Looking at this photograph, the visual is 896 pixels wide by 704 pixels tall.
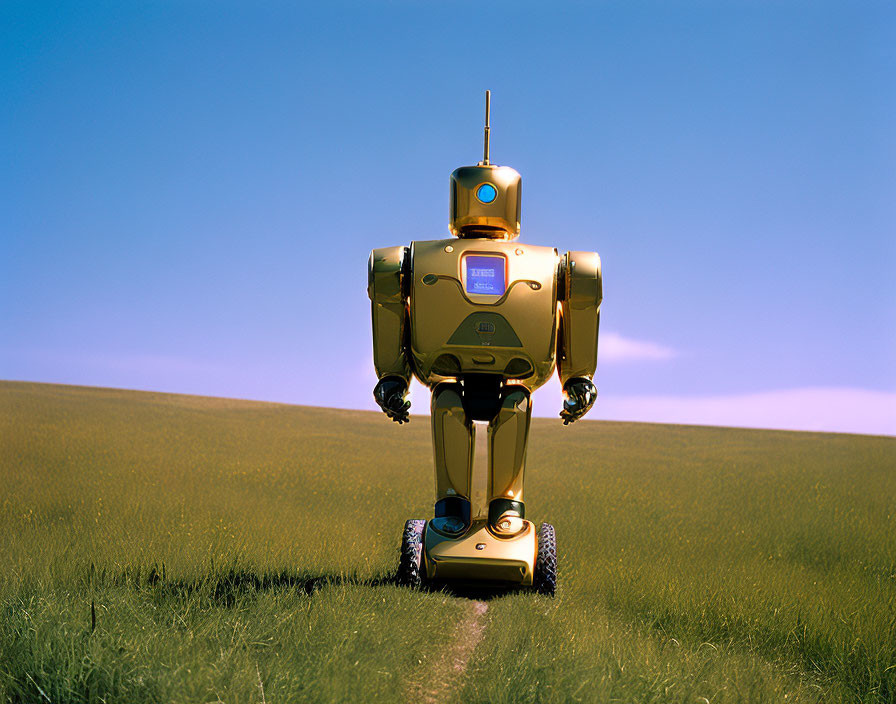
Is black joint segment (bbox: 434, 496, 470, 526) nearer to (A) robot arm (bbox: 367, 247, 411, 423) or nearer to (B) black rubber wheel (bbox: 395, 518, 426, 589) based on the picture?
(B) black rubber wheel (bbox: 395, 518, 426, 589)

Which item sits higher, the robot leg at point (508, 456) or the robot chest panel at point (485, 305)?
the robot chest panel at point (485, 305)

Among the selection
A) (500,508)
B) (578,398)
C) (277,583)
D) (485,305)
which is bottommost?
(277,583)

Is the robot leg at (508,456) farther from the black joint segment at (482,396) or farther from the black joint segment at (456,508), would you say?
the black joint segment at (456,508)

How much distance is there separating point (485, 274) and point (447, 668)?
98.9 inches

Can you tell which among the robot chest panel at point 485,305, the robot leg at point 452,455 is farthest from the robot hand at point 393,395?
the robot chest panel at point 485,305

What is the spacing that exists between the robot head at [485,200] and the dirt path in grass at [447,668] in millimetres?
2796

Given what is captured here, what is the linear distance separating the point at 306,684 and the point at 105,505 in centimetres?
531

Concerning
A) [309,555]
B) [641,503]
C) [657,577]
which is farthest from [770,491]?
[309,555]

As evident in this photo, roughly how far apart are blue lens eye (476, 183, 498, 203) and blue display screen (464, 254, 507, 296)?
59 centimetres

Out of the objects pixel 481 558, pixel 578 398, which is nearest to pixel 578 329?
pixel 578 398

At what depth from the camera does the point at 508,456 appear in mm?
5180

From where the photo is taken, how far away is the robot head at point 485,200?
17.5 ft

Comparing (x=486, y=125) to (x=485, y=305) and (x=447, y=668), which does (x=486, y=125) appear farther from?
(x=447, y=668)

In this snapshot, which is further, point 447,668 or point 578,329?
point 578,329
